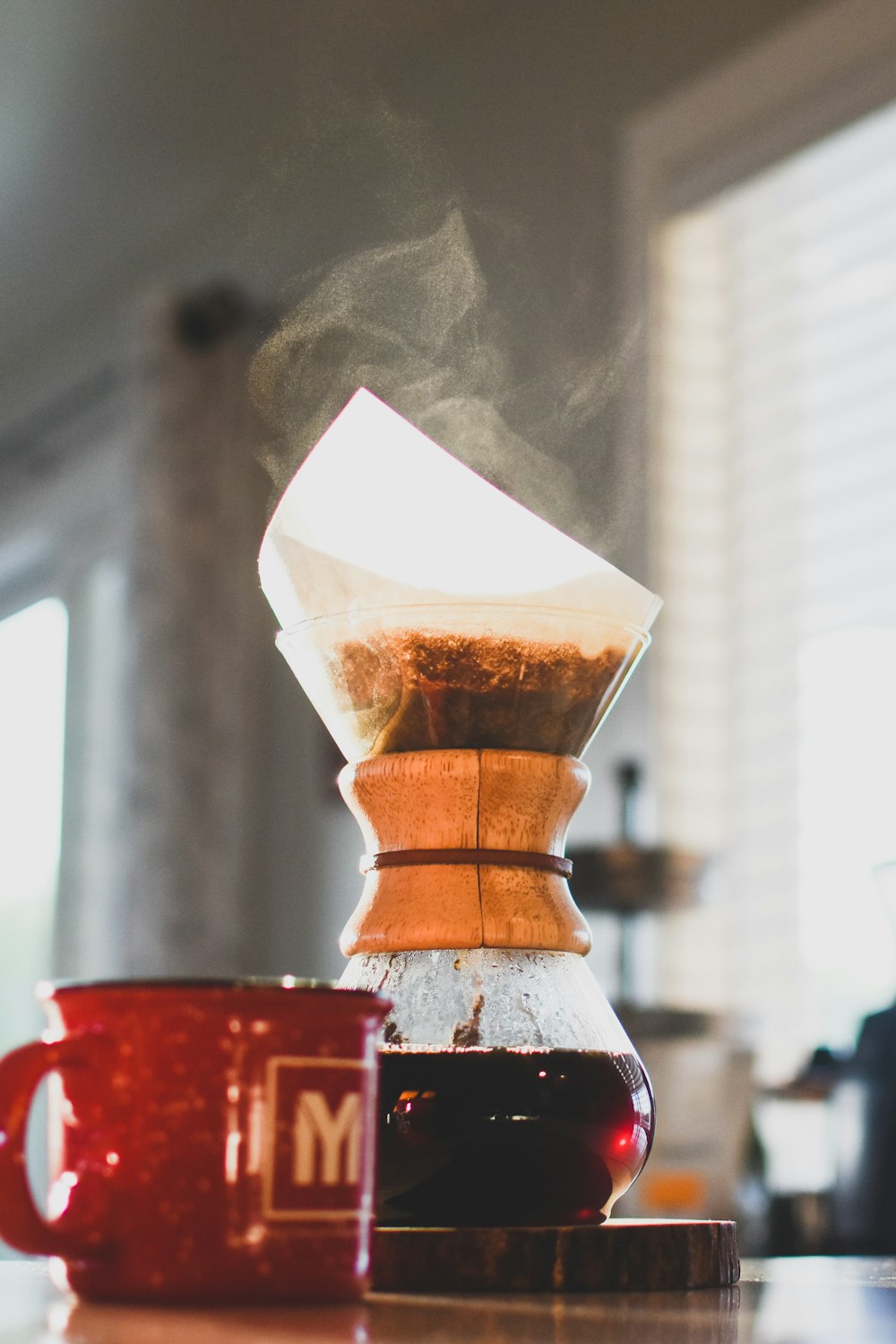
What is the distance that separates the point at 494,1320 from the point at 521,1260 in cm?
8

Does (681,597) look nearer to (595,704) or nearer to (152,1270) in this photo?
(595,704)

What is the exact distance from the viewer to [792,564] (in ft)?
8.20

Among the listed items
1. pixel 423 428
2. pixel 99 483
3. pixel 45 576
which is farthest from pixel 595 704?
pixel 45 576

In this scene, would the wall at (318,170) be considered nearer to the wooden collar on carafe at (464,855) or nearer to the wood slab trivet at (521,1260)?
the wooden collar on carafe at (464,855)

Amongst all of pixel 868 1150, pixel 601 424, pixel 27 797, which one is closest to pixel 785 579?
pixel 601 424

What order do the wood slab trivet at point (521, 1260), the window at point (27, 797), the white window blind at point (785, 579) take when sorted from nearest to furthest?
the wood slab trivet at point (521, 1260)
the white window blind at point (785, 579)
the window at point (27, 797)

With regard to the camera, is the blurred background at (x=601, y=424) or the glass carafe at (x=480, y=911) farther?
the blurred background at (x=601, y=424)

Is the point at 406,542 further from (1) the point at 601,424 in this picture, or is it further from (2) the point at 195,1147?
(1) the point at 601,424

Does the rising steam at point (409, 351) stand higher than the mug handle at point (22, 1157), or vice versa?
the rising steam at point (409, 351)

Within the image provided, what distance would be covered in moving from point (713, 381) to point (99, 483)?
2.15 metres

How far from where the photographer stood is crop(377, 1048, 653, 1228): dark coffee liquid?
1.88ft

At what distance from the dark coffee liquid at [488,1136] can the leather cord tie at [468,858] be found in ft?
0.22

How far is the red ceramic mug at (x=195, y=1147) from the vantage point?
17.0 inches

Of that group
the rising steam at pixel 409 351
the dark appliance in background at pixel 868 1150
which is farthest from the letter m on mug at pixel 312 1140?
the dark appliance in background at pixel 868 1150
